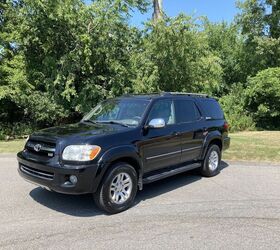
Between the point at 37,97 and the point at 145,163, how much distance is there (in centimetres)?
1143

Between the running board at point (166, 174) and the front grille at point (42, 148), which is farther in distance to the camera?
the running board at point (166, 174)

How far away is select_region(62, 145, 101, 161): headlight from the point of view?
5.43 meters

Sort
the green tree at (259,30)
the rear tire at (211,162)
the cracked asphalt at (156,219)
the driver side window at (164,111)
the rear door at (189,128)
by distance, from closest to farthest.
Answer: the cracked asphalt at (156,219) → the driver side window at (164,111) → the rear door at (189,128) → the rear tire at (211,162) → the green tree at (259,30)

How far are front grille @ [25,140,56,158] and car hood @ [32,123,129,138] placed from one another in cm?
16

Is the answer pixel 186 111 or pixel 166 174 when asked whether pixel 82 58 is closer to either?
pixel 186 111

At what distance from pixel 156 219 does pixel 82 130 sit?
1906 mm

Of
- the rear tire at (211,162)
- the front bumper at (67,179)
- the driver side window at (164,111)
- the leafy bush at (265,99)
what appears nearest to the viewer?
the front bumper at (67,179)

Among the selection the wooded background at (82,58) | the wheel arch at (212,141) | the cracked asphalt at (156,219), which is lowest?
the cracked asphalt at (156,219)

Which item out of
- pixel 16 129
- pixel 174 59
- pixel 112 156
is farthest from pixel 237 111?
pixel 112 156

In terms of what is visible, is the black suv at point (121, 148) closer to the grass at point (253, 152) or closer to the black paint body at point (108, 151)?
the black paint body at point (108, 151)

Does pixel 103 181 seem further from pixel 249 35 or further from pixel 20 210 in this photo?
pixel 249 35

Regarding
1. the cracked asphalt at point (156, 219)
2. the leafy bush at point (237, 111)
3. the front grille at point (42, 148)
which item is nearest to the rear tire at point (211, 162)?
the cracked asphalt at point (156, 219)

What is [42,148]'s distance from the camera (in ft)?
19.0

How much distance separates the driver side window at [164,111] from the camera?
22.1ft
